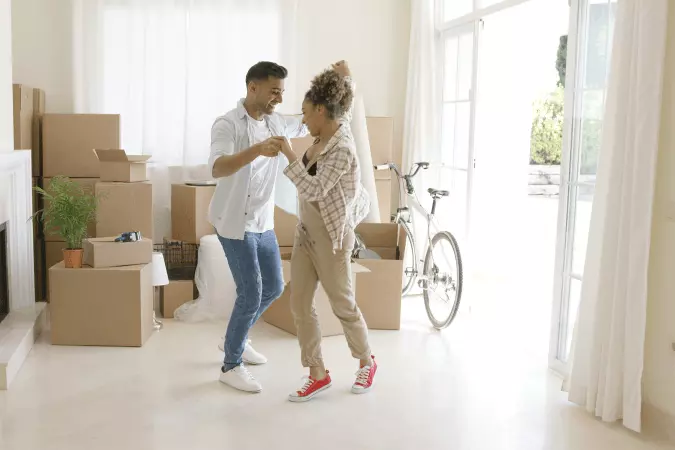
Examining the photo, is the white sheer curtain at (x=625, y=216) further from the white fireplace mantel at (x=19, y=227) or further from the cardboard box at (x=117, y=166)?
the white fireplace mantel at (x=19, y=227)

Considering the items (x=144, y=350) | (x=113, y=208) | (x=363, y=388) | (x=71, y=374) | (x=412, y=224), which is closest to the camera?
(x=363, y=388)

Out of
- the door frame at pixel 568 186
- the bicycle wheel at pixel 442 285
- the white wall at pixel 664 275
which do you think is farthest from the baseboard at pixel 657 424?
the bicycle wheel at pixel 442 285

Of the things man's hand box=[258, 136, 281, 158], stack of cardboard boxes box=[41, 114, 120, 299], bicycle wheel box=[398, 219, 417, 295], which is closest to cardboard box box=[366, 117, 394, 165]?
bicycle wheel box=[398, 219, 417, 295]

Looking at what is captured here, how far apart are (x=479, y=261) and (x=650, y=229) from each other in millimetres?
2641

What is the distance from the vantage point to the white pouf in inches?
177

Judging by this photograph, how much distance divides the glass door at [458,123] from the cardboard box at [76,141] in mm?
2277

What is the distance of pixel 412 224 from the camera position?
4867 millimetres

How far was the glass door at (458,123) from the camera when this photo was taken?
4965mm

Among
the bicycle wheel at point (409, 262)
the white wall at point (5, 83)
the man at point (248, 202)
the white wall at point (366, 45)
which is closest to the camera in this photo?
the man at point (248, 202)

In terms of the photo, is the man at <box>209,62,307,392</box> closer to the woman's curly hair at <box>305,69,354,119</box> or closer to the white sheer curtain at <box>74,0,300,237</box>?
the woman's curly hair at <box>305,69,354,119</box>

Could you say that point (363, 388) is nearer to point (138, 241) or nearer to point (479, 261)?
point (138, 241)

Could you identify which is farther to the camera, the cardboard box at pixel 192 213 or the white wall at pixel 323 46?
the white wall at pixel 323 46

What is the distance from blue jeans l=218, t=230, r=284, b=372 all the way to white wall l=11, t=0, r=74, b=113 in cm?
256

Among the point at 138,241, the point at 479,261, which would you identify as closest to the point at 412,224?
the point at 479,261
